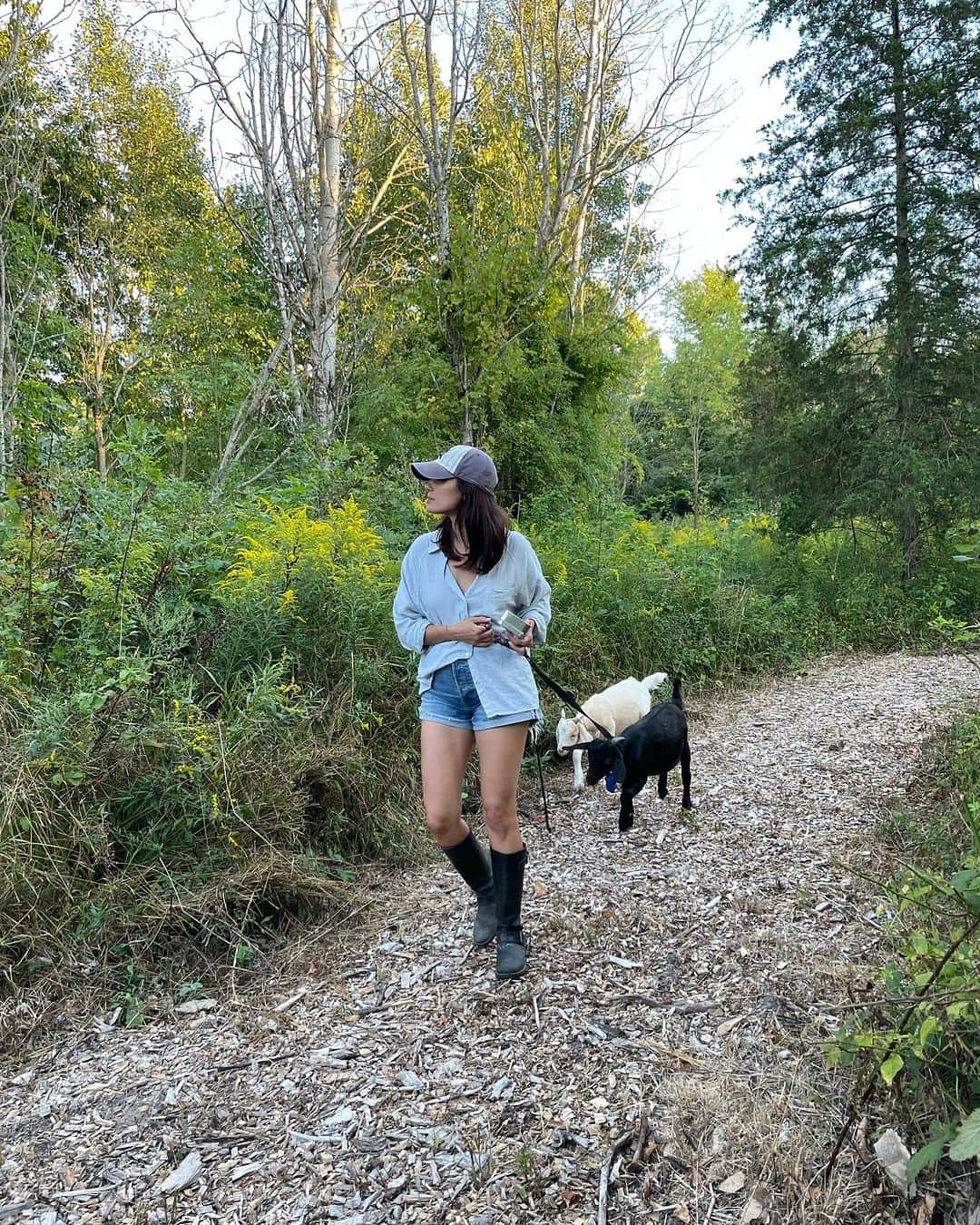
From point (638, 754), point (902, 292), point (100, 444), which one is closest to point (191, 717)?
point (638, 754)

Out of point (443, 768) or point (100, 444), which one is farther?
point (100, 444)

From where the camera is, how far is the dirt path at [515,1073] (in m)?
1.79

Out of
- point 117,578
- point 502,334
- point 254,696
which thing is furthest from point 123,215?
point 254,696

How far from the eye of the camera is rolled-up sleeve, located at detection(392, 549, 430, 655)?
8.25 feet

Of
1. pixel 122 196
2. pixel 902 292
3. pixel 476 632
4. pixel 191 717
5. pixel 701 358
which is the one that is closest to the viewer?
pixel 476 632

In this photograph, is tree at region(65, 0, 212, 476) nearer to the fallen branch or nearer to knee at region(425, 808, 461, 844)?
knee at region(425, 808, 461, 844)

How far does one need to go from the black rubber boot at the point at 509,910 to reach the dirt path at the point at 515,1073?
0.08m

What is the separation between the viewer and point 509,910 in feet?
8.66

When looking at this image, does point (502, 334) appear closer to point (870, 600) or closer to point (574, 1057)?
point (870, 600)

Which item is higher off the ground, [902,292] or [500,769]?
[902,292]

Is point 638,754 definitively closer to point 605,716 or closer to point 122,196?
point 605,716

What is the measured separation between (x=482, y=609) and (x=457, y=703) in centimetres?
34

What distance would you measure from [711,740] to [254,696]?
3486 millimetres

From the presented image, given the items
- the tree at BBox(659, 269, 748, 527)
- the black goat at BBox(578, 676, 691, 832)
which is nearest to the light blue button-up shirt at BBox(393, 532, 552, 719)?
the black goat at BBox(578, 676, 691, 832)
